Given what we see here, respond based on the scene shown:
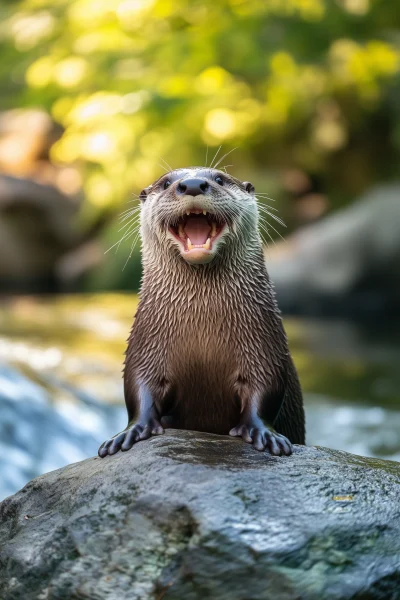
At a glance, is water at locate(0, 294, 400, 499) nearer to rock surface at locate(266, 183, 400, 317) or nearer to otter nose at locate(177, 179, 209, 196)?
rock surface at locate(266, 183, 400, 317)

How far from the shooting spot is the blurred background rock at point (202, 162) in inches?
221

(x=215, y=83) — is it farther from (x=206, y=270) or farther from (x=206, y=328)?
(x=206, y=328)

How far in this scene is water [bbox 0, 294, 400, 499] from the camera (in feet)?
14.9

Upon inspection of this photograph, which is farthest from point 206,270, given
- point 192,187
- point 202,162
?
point 202,162

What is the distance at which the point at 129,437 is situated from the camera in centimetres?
261

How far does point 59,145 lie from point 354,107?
394cm

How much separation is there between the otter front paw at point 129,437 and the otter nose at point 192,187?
0.71 metres

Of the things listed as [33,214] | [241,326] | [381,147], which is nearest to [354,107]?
[381,147]

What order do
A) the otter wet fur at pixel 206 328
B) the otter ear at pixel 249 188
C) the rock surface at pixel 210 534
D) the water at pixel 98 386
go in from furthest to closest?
1. the water at pixel 98 386
2. the otter ear at pixel 249 188
3. the otter wet fur at pixel 206 328
4. the rock surface at pixel 210 534

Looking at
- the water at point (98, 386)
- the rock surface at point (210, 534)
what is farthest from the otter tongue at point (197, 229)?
the water at point (98, 386)

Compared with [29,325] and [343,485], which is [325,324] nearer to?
[29,325]

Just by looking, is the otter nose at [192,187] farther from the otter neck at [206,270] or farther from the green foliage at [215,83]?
the green foliage at [215,83]

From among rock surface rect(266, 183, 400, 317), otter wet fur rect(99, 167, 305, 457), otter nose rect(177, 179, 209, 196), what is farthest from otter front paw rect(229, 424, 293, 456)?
rock surface rect(266, 183, 400, 317)

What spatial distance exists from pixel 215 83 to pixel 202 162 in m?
2.43
